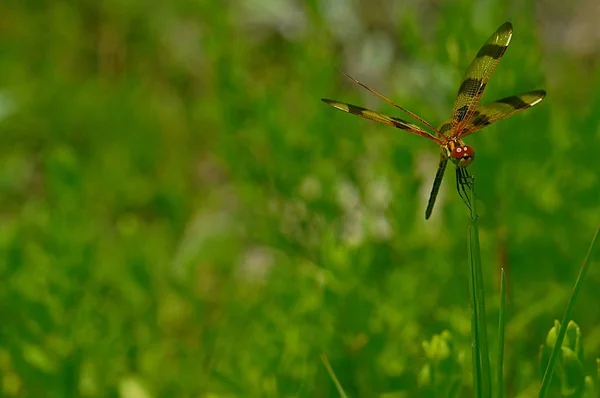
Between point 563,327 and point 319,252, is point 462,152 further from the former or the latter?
point 319,252

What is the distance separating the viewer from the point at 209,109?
4.68 feet

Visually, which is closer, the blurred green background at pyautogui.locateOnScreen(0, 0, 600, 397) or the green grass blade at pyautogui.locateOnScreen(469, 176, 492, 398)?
the green grass blade at pyautogui.locateOnScreen(469, 176, 492, 398)

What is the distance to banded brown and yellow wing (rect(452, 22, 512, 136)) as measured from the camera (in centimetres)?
69

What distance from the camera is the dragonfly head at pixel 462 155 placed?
2.08 ft

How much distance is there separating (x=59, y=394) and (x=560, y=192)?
72 cm

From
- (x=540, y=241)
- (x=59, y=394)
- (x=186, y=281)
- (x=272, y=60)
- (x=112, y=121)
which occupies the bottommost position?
(x=59, y=394)

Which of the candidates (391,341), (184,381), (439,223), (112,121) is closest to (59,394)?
(184,381)

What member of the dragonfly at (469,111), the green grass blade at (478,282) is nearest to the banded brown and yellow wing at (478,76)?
the dragonfly at (469,111)

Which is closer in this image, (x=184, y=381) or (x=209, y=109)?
(x=184, y=381)

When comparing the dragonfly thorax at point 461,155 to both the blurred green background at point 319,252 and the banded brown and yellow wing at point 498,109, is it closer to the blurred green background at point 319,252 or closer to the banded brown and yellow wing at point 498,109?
the banded brown and yellow wing at point 498,109

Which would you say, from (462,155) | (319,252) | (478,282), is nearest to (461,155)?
(462,155)

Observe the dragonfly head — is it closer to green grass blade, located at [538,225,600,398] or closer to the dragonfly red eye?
the dragonfly red eye

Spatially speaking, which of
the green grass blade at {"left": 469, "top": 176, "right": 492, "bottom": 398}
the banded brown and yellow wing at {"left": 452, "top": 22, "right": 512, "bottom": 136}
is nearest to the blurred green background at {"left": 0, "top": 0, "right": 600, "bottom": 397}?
the green grass blade at {"left": 469, "top": 176, "right": 492, "bottom": 398}

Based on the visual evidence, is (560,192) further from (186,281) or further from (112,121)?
(112,121)
